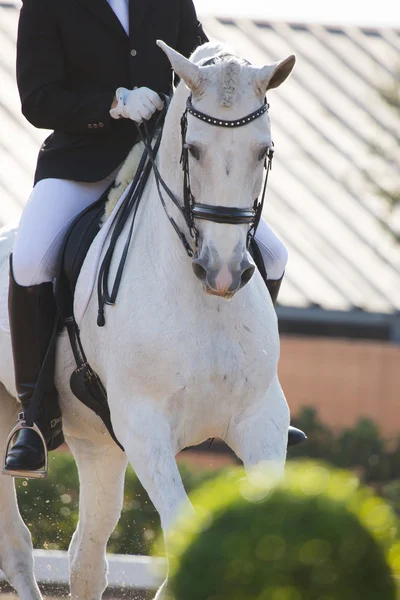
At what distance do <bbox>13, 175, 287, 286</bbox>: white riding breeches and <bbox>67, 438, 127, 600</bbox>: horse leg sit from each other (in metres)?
1.31

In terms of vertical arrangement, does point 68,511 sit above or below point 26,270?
below

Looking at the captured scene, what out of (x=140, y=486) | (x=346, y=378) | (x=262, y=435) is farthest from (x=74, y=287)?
(x=346, y=378)

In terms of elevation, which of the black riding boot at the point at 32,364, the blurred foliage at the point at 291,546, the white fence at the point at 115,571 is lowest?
the white fence at the point at 115,571

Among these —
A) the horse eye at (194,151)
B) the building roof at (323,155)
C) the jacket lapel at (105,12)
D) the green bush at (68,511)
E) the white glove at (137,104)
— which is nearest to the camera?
the horse eye at (194,151)

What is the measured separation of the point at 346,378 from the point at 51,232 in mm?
9863

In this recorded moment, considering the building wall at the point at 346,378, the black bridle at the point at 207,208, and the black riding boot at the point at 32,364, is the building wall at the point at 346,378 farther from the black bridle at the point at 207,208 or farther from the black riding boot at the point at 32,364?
the black bridle at the point at 207,208

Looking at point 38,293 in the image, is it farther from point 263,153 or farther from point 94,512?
point 263,153

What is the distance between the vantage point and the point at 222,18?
22.7m

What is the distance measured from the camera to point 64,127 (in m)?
6.09

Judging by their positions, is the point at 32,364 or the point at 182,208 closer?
the point at 182,208

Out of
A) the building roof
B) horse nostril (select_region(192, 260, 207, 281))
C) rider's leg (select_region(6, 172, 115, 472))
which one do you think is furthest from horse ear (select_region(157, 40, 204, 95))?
the building roof

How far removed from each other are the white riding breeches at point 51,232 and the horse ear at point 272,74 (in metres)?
1.11

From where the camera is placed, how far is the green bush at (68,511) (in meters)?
9.45

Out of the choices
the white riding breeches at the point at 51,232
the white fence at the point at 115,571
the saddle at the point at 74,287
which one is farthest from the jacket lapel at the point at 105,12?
the white fence at the point at 115,571
